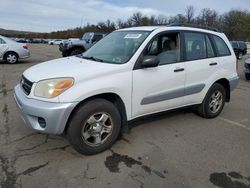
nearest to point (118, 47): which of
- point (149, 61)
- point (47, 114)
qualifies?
point (149, 61)

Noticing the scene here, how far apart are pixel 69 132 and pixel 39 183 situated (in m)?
0.75

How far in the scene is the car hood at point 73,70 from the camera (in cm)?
382

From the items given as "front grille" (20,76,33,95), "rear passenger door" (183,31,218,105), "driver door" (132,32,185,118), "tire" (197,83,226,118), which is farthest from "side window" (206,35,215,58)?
"front grille" (20,76,33,95)

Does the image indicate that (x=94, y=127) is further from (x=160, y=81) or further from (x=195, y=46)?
(x=195, y=46)

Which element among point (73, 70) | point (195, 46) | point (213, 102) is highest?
point (195, 46)

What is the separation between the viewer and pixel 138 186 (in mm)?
3281

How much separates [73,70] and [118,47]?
1084mm

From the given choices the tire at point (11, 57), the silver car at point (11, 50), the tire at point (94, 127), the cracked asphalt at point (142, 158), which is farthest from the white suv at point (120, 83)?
the tire at point (11, 57)

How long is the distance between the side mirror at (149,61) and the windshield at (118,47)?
215mm

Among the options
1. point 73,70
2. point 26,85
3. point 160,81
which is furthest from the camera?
point 160,81

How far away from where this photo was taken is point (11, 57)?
14898 millimetres

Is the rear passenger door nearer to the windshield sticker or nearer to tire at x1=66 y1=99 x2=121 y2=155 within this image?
the windshield sticker

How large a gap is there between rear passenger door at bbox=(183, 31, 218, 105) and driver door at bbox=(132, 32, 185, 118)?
0.17 metres

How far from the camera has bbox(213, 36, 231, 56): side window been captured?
5.66 m
